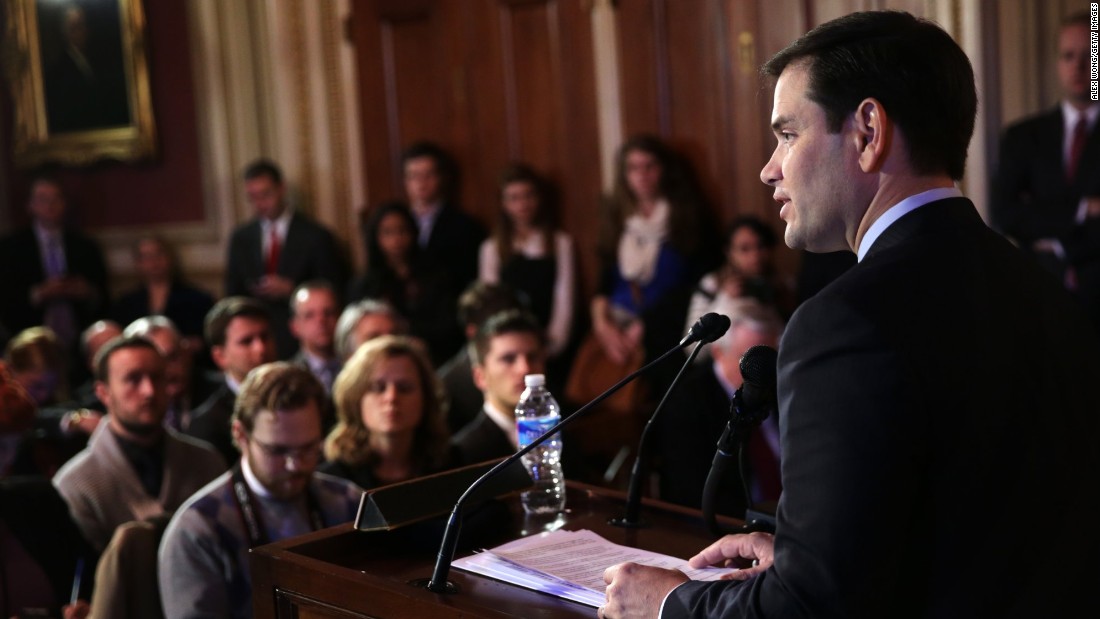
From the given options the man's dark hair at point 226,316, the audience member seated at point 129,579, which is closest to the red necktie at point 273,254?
the man's dark hair at point 226,316

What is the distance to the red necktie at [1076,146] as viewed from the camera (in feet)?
15.2

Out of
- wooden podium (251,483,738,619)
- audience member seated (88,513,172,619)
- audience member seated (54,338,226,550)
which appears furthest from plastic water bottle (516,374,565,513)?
audience member seated (54,338,226,550)

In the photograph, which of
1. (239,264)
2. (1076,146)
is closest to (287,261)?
(239,264)

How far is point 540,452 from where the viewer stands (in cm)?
234

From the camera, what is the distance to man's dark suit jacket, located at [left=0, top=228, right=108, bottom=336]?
7059 mm

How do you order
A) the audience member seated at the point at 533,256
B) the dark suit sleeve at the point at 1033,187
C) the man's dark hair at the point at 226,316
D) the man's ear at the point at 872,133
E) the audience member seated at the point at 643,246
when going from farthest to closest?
the audience member seated at the point at 533,256 → the audience member seated at the point at 643,246 → the man's dark hair at the point at 226,316 → the dark suit sleeve at the point at 1033,187 → the man's ear at the point at 872,133

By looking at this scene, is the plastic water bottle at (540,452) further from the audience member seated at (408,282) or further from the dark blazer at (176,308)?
the dark blazer at (176,308)

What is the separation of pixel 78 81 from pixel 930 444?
731 cm

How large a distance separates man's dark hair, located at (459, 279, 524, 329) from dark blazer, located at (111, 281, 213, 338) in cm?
237

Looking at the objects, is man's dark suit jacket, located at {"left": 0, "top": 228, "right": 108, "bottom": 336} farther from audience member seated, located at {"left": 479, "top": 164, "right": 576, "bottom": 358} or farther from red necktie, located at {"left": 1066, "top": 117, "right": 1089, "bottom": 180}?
red necktie, located at {"left": 1066, "top": 117, "right": 1089, "bottom": 180}

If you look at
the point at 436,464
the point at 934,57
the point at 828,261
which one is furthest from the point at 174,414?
the point at 934,57

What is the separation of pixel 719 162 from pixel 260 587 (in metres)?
4.39

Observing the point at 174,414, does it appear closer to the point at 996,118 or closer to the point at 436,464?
the point at 436,464

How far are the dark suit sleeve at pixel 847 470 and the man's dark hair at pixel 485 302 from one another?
12.6ft
